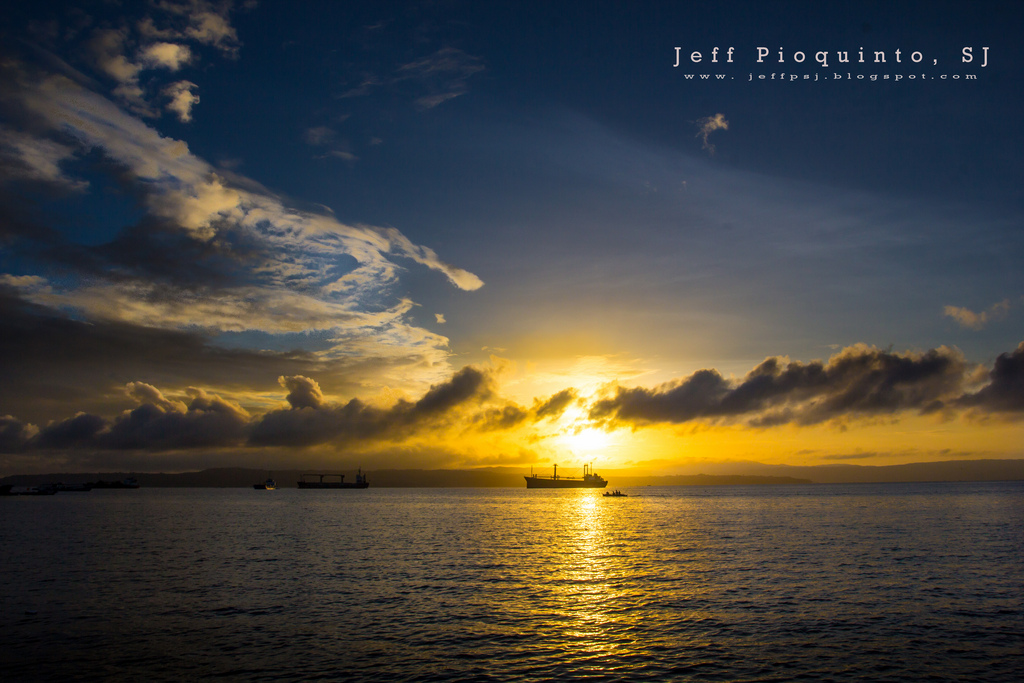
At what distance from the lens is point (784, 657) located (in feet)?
100

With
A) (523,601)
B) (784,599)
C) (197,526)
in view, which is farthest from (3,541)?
(784,599)

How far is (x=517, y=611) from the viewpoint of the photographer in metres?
41.5

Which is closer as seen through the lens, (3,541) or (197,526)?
(3,541)

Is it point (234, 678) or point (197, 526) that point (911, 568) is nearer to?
point (234, 678)

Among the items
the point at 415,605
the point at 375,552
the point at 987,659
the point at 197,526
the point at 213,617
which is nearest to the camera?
the point at 987,659

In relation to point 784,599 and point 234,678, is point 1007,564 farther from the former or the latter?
point 234,678

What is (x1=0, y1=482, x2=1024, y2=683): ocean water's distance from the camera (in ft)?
95.8

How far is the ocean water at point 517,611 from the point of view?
2919cm

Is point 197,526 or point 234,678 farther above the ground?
point 234,678

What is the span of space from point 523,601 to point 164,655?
2387 centimetres

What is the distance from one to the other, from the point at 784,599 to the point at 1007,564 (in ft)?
114

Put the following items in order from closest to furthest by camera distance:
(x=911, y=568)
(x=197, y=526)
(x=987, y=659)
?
(x=987, y=659)
(x=911, y=568)
(x=197, y=526)

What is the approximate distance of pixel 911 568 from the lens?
192ft

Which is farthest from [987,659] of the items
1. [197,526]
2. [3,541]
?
[197,526]
